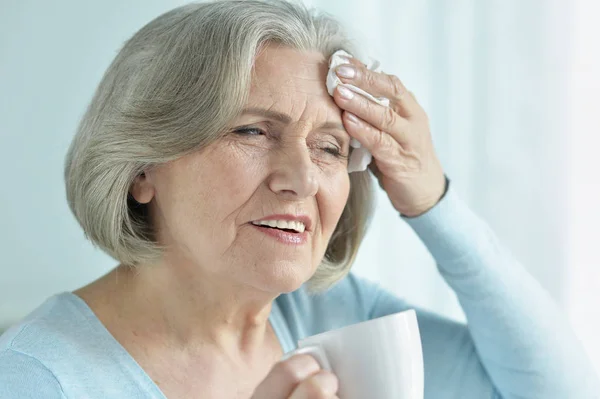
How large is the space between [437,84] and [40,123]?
3.36 feet

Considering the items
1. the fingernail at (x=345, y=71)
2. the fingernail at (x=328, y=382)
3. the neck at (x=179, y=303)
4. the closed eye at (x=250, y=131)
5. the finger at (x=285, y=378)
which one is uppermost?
the fingernail at (x=345, y=71)

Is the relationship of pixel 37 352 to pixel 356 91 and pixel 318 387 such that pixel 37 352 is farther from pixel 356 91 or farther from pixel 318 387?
pixel 356 91

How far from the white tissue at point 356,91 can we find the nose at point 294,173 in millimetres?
133

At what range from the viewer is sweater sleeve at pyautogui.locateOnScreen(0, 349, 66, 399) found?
119 centimetres

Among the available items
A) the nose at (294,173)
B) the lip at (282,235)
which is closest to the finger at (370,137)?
the nose at (294,173)

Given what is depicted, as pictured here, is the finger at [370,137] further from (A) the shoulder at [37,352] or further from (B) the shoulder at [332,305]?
(A) the shoulder at [37,352]

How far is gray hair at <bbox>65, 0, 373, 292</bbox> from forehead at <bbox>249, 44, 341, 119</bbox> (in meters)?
0.02

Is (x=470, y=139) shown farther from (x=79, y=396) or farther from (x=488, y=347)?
(x=79, y=396)

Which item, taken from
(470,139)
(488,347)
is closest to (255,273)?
(488,347)

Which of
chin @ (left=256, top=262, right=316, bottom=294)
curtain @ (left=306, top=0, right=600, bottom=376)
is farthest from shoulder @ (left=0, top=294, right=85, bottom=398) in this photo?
curtain @ (left=306, top=0, right=600, bottom=376)

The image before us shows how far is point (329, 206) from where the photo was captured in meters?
1.35

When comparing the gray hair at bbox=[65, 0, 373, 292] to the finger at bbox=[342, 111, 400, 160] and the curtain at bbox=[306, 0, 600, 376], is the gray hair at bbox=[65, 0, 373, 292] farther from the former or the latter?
the curtain at bbox=[306, 0, 600, 376]

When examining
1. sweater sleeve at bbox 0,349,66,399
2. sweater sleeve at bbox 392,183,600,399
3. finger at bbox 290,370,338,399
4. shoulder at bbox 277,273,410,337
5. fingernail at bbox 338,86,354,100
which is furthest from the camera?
shoulder at bbox 277,273,410,337

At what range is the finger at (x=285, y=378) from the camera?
97 cm
